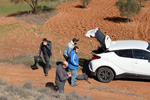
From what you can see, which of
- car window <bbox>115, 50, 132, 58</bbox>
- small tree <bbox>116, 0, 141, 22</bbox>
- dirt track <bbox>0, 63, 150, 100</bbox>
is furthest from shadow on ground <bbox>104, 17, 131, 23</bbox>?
car window <bbox>115, 50, 132, 58</bbox>

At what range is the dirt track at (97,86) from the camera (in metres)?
7.42

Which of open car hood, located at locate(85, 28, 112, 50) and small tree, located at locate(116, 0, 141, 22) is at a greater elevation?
small tree, located at locate(116, 0, 141, 22)

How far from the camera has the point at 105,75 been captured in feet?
27.2

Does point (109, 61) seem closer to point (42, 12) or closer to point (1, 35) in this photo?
point (1, 35)

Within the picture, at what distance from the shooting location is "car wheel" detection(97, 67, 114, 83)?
8188 mm

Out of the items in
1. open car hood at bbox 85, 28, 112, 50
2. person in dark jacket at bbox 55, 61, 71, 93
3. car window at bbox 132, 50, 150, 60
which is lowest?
person in dark jacket at bbox 55, 61, 71, 93

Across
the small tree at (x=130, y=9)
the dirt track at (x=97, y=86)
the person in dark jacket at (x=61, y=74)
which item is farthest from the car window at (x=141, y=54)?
the small tree at (x=130, y=9)

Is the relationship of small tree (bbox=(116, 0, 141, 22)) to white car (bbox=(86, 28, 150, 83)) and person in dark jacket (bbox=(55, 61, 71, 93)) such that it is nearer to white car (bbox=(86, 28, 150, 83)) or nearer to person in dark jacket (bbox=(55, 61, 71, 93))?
white car (bbox=(86, 28, 150, 83))

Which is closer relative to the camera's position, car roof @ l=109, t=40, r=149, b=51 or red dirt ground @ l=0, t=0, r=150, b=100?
red dirt ground @ l=0, t=0, r=150, b=100

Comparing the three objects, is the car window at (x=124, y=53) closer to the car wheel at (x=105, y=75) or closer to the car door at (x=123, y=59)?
the car door at (x=123, y=59)

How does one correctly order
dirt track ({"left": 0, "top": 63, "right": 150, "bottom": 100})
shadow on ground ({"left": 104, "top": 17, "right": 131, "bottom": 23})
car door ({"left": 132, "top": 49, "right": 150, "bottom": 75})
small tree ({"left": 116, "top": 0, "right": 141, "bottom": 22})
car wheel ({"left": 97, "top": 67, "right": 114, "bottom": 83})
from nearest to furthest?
1. dirt track ({"left": 0, "top": 63, "right": 150, "bottom": 100})
2. car door ({"left": 132, "top": 49, "right": 150, "bottom": 75})
3. car wheel ({"left": 97, "top": 67, "right": 114, "bottom": 83})
4. small tree ({"left": 116, "top": 0, "right": 141, "bottom": 22})
5. shadow on ground ({"left": 104, "top": 17, "right": 131, "bottom": 23})

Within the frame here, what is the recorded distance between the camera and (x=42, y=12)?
2269cm

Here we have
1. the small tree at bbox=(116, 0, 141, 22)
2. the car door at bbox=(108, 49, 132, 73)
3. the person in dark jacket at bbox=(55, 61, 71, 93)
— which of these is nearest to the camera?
the person in dark jacket at bbox=(55, 61, 71, 93)

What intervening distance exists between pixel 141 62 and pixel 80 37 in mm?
8258
